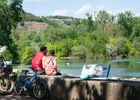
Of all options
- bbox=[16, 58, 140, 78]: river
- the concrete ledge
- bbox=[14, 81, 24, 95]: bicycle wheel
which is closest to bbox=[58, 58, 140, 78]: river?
bbox=[16, 58, 140, 78]: river

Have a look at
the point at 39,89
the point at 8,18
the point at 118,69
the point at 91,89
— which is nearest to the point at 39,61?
the point at 39,89

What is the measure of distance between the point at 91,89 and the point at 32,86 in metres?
1.98

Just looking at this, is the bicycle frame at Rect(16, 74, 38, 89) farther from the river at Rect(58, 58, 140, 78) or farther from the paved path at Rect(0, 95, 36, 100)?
the river at Rect(58, 58, 140, 78)

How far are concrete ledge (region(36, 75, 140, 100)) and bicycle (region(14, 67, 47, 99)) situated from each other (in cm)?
26

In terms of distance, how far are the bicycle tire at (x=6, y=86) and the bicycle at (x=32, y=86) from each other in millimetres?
262

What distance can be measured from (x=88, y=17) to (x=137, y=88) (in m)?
154

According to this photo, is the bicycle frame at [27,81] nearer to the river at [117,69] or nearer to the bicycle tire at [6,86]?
the bicycle tire at [6,86]

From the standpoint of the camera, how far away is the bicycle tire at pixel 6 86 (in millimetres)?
10039

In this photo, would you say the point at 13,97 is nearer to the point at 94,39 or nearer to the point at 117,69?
the point at 117,69

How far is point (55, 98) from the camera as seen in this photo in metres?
9.01

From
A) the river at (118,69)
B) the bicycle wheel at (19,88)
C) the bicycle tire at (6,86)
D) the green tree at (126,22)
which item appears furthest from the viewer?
the green tree at (126,22)

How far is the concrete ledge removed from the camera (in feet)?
23.1

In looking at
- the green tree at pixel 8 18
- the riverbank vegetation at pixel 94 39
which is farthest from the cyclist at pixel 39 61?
the riverbank vegetation at pixel 94 39

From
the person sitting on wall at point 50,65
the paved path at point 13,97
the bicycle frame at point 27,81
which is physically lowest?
the paved path at point 13,97
